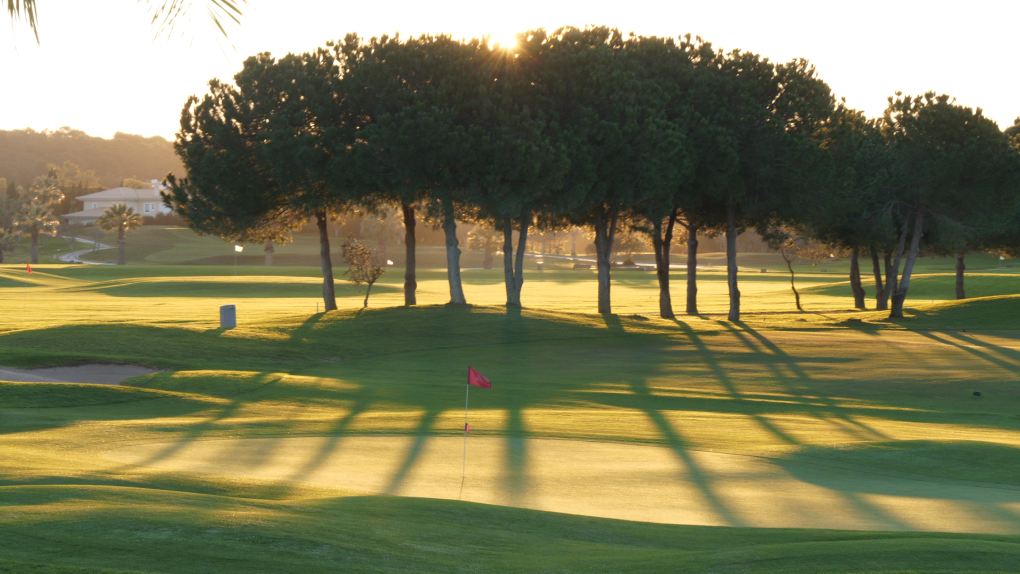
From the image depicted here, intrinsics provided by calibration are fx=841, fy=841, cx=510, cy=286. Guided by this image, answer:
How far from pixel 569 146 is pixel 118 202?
12982 centimetres

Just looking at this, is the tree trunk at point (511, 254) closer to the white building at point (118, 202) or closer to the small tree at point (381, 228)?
the small tree at point (381, 228)

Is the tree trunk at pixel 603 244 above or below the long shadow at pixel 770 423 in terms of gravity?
above

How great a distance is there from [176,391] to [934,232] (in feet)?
129

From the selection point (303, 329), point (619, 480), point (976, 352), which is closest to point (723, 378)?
point (976, 352)

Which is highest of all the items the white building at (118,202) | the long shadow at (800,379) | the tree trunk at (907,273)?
the white building at (118,202)

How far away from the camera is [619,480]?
11312 mm

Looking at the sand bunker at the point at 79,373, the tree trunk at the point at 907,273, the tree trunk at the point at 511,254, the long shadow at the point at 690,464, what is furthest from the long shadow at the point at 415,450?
the tree trunk at the point at 907,273

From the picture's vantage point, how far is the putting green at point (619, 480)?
9.45m

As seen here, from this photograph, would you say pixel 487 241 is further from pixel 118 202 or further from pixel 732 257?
pixel 118 202

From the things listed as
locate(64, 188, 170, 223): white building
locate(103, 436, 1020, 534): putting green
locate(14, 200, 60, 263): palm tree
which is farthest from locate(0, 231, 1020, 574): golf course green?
locate(64, 188, 170, 223): white building

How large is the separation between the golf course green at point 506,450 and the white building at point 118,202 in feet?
380

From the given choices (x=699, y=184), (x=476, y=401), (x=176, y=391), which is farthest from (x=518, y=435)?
(x=699, y=184)

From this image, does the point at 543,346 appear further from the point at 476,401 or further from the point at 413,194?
the point at 476,401

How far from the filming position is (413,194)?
37469mm
